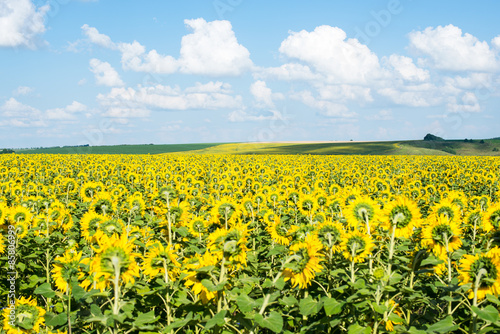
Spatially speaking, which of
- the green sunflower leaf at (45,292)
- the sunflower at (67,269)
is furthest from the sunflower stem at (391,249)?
the green sunflower leaf at (45,292)

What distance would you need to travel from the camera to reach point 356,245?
3.39m

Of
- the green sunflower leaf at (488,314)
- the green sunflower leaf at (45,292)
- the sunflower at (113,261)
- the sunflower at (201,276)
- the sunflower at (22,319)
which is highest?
the sunflower at (113,261)

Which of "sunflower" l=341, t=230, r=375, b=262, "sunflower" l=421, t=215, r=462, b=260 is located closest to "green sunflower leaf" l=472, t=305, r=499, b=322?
"sunflower" l=421, t=215, r=462, b=260

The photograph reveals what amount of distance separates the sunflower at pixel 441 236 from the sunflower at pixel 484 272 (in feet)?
1.56

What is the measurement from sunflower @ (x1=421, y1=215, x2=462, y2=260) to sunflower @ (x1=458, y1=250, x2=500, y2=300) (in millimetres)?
477

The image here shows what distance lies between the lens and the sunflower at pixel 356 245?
343 centimetres

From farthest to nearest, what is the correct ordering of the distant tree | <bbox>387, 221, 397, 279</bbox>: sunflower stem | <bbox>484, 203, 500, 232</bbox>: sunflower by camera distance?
the distant tree, <bbox>484, 203, 500, 232</bbox>: sunflower, <bbox>387, 221, 397, 279</bbox>: sunflower stem

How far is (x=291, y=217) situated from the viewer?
7.21 m

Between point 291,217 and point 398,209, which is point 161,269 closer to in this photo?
point 398,209

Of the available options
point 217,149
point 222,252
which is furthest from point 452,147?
point 222,252

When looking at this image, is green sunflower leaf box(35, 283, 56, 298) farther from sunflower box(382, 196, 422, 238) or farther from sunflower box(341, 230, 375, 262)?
sunflower box(382, 196, 422, 238)

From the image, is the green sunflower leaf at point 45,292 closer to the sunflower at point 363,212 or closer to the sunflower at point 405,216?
the sunflower at point 363,212

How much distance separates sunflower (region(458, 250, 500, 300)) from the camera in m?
2.91

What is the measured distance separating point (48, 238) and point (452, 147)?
85.7 metres
